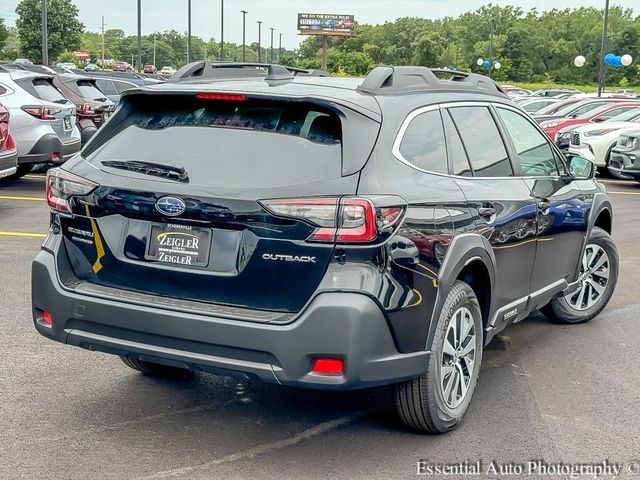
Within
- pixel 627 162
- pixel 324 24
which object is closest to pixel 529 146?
pixel 627 162

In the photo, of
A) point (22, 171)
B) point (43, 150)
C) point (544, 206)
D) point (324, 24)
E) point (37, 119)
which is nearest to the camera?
point (544, 206)

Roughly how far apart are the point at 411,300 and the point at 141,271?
1.23 metres

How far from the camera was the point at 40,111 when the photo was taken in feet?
42.9

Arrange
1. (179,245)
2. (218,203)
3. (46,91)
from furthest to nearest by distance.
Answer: (46,91), (179,245), (218,203)

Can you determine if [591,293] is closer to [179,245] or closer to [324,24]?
[179,245]

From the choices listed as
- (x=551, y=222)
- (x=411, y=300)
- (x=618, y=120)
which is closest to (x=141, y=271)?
(x=411, y=300)

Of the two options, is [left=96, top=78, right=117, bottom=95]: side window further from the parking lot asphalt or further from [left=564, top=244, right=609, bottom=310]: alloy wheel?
[left=564, top=244, right=609, bottom=310]: alloy wheel

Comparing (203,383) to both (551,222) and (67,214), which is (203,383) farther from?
(551,222)

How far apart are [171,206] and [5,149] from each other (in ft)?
25.4

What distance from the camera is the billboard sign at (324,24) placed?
110562 millimetres

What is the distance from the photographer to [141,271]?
399 centimetres

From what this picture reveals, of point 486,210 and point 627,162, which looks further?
point 627,162

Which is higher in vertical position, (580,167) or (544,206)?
(580,167)

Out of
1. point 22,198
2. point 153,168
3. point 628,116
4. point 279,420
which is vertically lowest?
point 22,198
